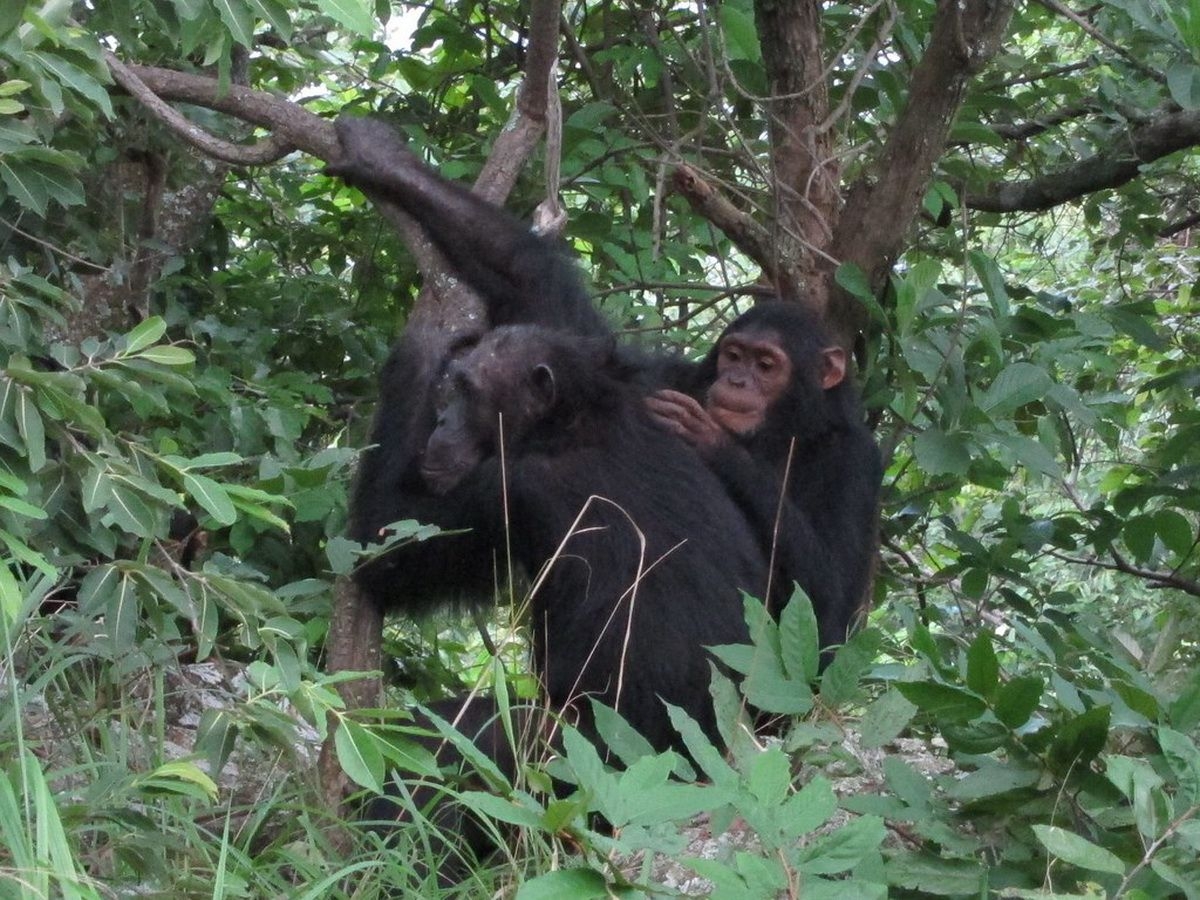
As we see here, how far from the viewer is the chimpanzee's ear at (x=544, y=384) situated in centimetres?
445

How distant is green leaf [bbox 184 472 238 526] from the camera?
2.63 meters

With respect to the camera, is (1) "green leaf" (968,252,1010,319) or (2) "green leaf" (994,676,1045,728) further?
(1) "green leaf" (968,252,1010,319)

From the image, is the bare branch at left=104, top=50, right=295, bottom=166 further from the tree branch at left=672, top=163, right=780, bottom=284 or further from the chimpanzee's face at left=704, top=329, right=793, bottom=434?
the chimpanzee's face at left=704, top=329, right=793, bottom=434

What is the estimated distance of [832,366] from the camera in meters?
4.92

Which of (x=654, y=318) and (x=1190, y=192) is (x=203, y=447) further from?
(x=1190, y=192)

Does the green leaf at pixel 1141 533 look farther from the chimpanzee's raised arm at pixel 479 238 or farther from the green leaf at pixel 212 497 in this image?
the green leaf at pixel 212 497

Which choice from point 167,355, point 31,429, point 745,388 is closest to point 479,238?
point 745,388

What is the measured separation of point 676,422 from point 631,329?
2.38 ft

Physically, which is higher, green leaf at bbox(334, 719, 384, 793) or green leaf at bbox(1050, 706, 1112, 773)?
green leaf at bbox(1050, 706, 1112, 773)

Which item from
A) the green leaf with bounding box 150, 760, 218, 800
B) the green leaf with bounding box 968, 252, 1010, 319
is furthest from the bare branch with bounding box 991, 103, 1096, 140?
the green leaf with bounding box 150, 760, 218, 800

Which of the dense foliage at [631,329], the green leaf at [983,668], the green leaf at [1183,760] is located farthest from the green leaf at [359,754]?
the green leaf at [1183,760]

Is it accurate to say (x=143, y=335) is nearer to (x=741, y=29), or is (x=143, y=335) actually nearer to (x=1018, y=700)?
(x=1018, y=700)

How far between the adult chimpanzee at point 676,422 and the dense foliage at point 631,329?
0.26 metres

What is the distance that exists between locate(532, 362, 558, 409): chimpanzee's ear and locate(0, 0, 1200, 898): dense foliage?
74 centimetres
